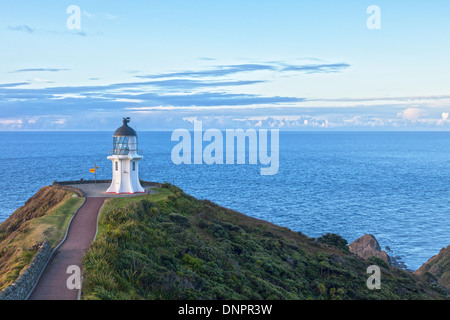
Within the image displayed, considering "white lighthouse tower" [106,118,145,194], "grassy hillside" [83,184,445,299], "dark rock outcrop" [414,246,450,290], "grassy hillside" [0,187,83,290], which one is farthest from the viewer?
"dark rock outcrop" [414,246,450,290]

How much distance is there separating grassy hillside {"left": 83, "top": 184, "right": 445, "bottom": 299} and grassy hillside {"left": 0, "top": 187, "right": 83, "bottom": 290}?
113 inches

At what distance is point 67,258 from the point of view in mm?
20219

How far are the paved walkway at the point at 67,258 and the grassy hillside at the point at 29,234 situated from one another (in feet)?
2.65

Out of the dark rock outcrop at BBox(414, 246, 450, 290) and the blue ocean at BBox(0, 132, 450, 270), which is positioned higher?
the blue ocean at BBox(0, 132, 450, 270)

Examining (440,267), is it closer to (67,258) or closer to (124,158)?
(124,158)

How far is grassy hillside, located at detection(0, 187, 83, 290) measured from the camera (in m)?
18.9

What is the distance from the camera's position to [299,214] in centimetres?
6297

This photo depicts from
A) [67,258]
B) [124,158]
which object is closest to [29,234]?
[67,258]

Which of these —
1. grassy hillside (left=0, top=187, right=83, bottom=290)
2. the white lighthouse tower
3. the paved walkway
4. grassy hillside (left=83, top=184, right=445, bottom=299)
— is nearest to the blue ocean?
grassy hillside (left=83, top=184, right=445, bottom=299)

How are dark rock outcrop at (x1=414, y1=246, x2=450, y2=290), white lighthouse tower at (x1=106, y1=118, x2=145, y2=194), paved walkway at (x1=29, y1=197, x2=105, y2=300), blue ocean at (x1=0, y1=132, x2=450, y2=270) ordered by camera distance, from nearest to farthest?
paved walkway at (x1=29, y1=197, x2=105, y2=300)
white lighthouse tower at (x1=106, y1=118, x2=145, y2=194)
dark rock outcrop at (x1=414, y1=246, x2=450, y2=290)
blue ocean at (x1=0, y1=132, x2=450, y2=270)

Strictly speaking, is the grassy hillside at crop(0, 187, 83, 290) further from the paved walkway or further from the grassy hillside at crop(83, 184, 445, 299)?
the grassy hillside at crop(83, 184, 445, 299)

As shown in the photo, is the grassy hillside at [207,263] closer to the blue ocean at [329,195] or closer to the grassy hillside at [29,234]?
the grassy hillside at [29,234]

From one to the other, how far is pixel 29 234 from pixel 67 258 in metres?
5.76
